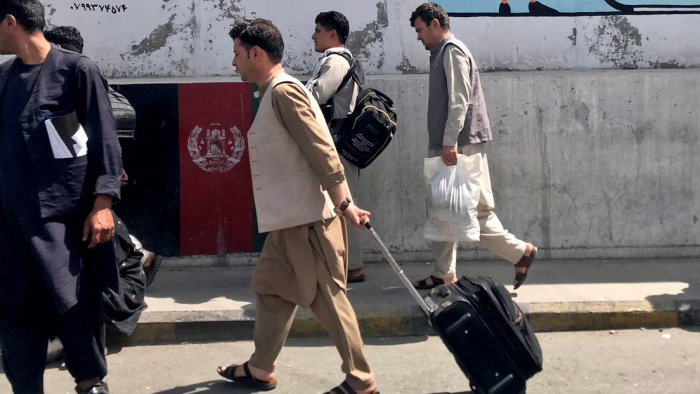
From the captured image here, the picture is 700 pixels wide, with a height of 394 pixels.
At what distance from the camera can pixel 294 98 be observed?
402 cm

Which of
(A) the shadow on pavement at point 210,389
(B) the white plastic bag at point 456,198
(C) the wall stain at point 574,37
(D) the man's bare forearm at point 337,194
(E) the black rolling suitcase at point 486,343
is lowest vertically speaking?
(A) the shadow on pavement at point 210,389

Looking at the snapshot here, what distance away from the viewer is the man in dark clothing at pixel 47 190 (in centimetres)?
377

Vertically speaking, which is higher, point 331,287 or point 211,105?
point 211,105

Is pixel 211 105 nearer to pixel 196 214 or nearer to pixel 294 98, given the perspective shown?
pixel 196 214

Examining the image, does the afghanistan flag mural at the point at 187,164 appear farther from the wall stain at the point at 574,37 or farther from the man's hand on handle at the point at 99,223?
the man's hand on handle at the point at 99,223

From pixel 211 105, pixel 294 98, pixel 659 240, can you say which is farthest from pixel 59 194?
pixel 659 240

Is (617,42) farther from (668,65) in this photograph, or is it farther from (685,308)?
(685,308)

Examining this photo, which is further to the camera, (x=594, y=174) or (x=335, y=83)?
(x=594, y=174)

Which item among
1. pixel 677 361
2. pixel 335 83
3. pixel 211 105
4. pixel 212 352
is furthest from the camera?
pixel 211 105

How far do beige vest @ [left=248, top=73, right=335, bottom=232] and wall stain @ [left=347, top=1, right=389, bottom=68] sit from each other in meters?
2.66

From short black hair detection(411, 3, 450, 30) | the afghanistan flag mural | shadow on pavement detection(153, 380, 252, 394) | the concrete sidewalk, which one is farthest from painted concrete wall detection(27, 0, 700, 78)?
shadow on pavement detection(153, 380, 252, 394)

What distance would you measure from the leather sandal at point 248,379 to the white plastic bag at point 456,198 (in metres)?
1.57

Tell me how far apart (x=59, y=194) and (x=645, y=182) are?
14.5 ft

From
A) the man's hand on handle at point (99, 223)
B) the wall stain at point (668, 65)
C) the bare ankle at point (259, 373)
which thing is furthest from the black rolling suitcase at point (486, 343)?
the wall stain at point (668, 65)
